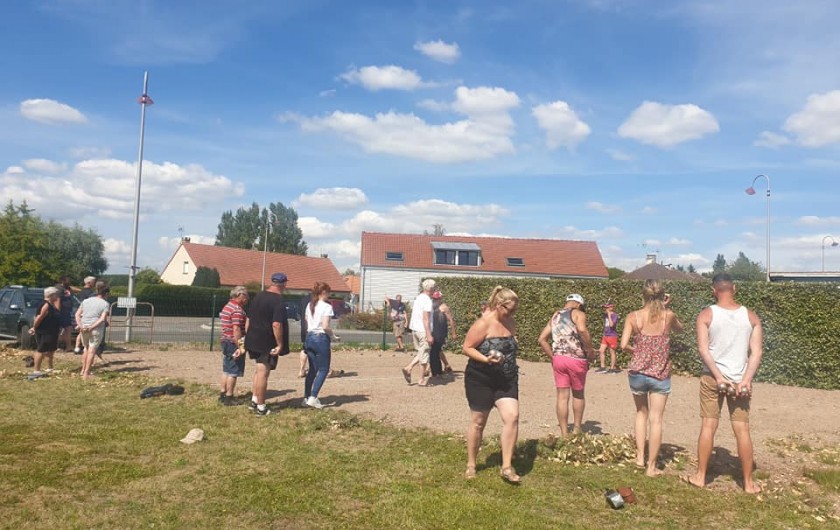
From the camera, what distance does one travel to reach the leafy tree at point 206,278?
5409 cm

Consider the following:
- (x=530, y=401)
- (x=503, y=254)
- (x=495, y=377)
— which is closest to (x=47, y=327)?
(x=530, y=401)

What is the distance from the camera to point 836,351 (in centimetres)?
1305

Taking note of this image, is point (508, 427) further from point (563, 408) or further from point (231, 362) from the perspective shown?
point (231, 362)

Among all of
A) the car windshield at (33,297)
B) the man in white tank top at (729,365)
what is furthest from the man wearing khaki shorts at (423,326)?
the car windshield at (33,297)

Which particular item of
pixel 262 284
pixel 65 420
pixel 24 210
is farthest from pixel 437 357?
pixel 262 284

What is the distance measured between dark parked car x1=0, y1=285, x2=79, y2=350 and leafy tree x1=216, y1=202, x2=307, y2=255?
243 feet

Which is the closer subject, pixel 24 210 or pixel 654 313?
pixel 654 313

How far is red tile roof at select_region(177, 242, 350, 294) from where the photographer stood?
57.6m

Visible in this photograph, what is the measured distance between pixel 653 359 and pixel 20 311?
15057 mm

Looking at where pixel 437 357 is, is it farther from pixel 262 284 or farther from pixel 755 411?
pixel 262 284

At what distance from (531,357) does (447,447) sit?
1051cm

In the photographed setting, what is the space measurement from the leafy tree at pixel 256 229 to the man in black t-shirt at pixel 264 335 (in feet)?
272

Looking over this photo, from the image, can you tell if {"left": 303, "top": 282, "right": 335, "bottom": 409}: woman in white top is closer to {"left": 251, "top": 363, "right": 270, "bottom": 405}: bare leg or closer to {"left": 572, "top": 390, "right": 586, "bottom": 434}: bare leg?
{"left": 251, "top": 363, "right": 270, "bottom": 405}: bare leg

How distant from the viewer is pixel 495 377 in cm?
588
